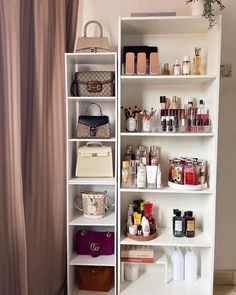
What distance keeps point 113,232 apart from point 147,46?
1.33 metres

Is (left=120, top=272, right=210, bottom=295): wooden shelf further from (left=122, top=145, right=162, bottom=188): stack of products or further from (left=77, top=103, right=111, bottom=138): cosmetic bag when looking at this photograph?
(left=77, top=103, right=111, bottom=138): cosmetic bag

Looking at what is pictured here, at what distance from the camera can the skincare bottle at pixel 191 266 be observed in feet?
6.31

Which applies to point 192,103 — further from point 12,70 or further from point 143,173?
point 12,70

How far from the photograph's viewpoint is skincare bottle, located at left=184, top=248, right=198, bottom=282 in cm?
192

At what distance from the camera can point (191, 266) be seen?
193 cm

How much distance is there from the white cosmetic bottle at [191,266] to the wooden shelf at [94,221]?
594 mm

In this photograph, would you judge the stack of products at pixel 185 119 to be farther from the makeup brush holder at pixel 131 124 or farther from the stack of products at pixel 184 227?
the stack of products at pixel 184 227

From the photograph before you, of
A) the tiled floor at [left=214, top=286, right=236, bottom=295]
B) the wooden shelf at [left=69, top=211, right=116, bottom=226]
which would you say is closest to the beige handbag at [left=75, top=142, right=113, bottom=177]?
the wooden shelf at [left=69, top=211, right=116, bottom=226]

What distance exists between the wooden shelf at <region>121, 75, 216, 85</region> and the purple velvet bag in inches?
42.6

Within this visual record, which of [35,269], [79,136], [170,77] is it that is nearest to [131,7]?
[170,77]

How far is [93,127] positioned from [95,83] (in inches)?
11.6

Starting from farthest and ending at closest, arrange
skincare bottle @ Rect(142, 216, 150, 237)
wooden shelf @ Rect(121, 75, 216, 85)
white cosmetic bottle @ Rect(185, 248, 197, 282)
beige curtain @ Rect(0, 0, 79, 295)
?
white cosmetic bottle @ Rect(185, 248, 197, 282), skincare bottle @ Rect(142, 216, 150, 237), wooden shelf @ Rect(121, 75, 216, 85), beige curtain @ Rect(0, 0, 79, 295)

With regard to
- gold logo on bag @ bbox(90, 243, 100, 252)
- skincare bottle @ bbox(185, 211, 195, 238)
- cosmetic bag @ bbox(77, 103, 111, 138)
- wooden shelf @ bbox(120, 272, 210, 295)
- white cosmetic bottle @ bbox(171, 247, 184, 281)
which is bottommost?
wooden shelf @ bbox(120, 272, 210, 295)

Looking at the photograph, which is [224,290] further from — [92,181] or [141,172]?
[92,181]
